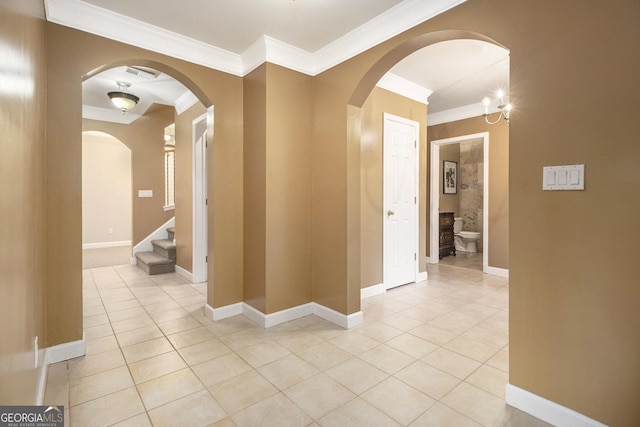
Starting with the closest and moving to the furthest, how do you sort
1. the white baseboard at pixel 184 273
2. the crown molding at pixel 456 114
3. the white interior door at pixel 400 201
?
1. the white interior door at pixel 400 201
2. the white baseboard at pixel 184 273
3. the crown molding at pixel 456 114

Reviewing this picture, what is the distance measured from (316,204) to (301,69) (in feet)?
4.51

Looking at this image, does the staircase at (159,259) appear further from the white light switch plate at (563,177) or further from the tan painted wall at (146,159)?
the white light switch plate at (563,177)

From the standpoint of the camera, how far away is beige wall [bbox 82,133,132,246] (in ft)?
24.1

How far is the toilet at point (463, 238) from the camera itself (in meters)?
6.47

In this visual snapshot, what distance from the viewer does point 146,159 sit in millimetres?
5914

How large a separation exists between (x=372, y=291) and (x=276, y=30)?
3.01m

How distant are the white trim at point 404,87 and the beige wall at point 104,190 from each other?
21.8ft

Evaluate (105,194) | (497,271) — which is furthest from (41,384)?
(105,194)

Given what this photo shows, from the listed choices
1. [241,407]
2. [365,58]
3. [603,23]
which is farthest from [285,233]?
[603,23]

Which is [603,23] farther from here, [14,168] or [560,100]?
[14,168]

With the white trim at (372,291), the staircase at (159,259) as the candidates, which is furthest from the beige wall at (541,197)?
the staircase at (159,259)

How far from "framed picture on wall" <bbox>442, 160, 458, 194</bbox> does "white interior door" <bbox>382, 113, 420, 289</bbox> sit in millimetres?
2909

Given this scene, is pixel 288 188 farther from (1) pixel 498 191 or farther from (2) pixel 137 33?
(1) pixel 498 191

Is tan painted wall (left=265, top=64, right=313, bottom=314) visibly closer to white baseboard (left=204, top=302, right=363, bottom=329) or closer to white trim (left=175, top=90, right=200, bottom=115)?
white baseboard (left=204, top=302, right=363, bottom=329)
